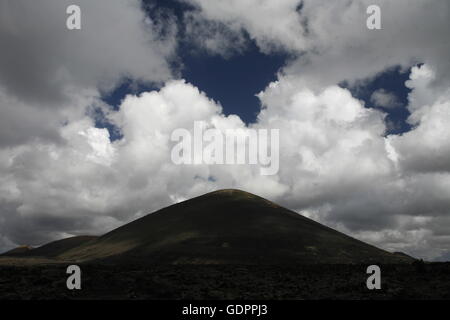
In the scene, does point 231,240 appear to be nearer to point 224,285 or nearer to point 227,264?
point 227,264

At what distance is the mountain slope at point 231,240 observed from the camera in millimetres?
123625

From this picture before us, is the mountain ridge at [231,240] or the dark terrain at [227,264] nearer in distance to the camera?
the dark terrain at [227,264]

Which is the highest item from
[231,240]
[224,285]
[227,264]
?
[224,285]

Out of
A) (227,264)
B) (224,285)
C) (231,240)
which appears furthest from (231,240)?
(224,285)

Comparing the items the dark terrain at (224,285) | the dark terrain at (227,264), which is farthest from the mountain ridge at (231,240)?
the dark terrain at (224,285)

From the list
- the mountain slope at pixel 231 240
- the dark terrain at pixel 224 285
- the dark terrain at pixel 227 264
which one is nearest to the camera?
the dark terrain at pixel 224 285

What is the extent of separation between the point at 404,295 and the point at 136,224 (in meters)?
174

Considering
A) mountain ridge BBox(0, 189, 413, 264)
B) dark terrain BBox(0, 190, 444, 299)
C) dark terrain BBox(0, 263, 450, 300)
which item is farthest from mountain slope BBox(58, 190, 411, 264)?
dark terrain BBox(0, 263, 450, 300)

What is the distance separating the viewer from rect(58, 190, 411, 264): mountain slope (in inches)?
4867

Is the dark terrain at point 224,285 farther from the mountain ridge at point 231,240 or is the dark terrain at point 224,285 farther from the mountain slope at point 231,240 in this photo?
the mountain slope at point 231,240

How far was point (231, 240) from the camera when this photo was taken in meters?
141

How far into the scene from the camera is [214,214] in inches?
7013
